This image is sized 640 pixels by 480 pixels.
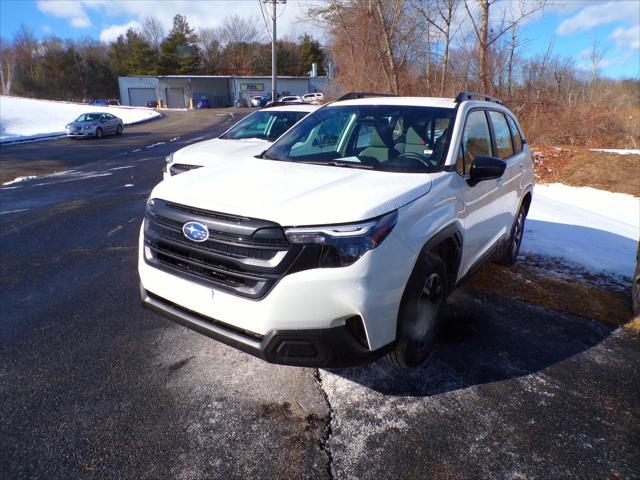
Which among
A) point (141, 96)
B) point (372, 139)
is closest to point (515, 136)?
point (372, 139)

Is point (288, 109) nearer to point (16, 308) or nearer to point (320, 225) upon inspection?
point (16, 308)

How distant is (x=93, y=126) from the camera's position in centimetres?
2441

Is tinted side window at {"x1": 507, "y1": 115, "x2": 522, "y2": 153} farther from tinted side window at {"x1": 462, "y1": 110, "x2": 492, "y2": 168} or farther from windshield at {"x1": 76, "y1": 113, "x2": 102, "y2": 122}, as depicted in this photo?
windshield at {"x1": 76, "y1": 113, "x2": 102, "y2": 122}

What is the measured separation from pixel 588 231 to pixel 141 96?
77.2m

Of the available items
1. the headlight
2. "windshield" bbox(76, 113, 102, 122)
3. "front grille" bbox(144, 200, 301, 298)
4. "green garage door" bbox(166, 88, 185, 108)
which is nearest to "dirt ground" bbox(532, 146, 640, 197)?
the headlight

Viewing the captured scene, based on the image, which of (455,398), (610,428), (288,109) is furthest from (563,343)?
(288,109)

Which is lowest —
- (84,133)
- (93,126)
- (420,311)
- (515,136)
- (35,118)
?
(84,133)

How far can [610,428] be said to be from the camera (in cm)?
253

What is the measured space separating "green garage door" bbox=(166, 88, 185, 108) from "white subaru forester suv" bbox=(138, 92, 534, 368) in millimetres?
75450

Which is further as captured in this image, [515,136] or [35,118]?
[35,118]

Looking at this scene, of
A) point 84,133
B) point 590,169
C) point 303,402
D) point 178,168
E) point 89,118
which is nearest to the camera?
point 303,402

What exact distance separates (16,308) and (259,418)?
2.82 meters

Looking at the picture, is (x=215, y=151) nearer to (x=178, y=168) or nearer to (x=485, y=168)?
(x=178, y=168)

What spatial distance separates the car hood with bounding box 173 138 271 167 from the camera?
20.8ft
